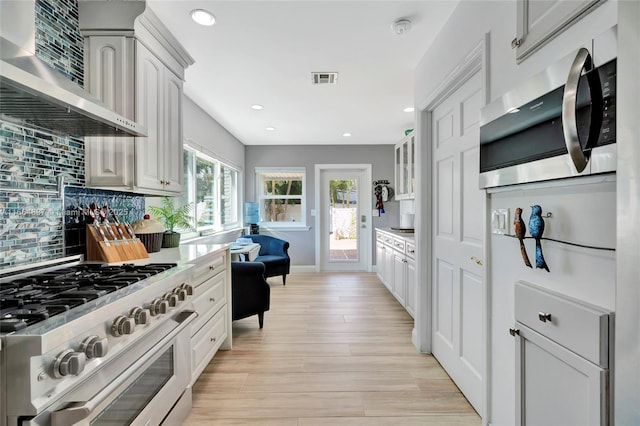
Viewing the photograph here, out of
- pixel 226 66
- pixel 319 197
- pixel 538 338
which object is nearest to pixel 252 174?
pixel 319 197

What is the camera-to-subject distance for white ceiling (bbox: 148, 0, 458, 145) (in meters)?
1.98

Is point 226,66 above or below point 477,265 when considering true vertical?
above

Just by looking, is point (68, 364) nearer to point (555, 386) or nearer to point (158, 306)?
point (158, 306)

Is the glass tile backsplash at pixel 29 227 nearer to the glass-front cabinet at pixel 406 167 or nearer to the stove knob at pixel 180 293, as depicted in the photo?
the stove knob at pixel 180 293

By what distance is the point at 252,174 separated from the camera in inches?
242

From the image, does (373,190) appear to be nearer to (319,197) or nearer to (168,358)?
(319,197)

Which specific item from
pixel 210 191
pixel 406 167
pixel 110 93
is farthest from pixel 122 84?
pixel 406 167

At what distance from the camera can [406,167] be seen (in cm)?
444

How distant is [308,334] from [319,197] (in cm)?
349

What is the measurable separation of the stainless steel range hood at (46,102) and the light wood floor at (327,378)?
171 centimetres

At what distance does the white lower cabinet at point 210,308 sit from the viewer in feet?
6.70

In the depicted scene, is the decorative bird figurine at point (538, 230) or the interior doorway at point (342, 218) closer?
the decorative bird figurine at point (538, 230)

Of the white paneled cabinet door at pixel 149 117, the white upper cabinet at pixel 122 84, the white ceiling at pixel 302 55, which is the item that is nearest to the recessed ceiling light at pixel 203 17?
the white ceiling at pixel 302 55

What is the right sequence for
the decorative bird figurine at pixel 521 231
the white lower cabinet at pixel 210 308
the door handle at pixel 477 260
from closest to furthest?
the decorative bird figurine at pixel 521 231, the door handle at pixel 477 260, the white lower cabinet at pixel 210 308
